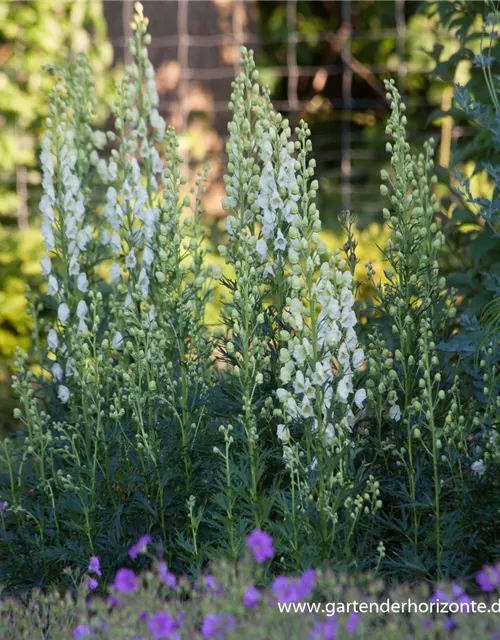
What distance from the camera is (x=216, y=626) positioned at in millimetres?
2035

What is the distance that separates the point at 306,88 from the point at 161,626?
1033cm

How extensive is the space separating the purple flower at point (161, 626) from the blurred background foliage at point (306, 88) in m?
2.33

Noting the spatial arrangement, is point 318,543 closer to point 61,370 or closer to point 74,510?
point 74,510

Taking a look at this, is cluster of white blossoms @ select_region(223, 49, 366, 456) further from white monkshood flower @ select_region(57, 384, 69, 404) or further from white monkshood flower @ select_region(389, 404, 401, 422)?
white monkshood flower @ select_region(57, 384, 69, 404)

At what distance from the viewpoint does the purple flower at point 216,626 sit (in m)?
2.02

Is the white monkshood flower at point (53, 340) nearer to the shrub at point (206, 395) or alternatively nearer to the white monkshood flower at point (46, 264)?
the shrub at point (206, 395)

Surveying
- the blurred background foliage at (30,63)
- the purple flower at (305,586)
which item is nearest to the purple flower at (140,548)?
the purple flower at (305,586)

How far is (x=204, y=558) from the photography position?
3.16 m

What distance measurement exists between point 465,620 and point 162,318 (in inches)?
76.4

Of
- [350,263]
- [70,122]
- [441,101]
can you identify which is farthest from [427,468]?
[441,101]

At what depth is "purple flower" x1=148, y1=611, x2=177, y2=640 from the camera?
2035 millimetres

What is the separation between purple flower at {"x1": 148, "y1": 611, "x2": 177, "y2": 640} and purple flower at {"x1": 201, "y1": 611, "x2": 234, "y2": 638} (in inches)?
3.1

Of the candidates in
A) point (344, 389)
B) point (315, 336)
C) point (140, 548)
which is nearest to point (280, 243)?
point (315, 336)

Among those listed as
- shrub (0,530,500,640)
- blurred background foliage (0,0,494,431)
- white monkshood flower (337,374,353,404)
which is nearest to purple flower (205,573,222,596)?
shrub (0,530,500,640)
